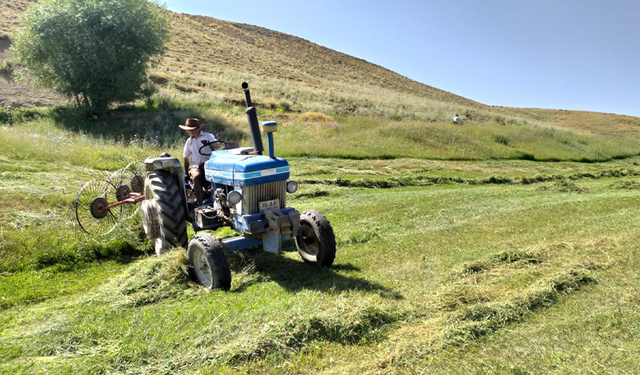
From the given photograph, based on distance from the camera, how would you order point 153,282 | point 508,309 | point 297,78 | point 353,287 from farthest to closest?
point 297,78 → point 153,282 → point 353,287 → point 508,309

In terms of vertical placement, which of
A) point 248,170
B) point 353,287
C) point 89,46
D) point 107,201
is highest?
point 89,46

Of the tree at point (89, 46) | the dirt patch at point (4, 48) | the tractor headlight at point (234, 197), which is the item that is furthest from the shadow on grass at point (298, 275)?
the dirt patch at point (4, 48)

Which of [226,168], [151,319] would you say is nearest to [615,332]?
[151,319]

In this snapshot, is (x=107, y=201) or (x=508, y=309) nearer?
(x=508, y=309)

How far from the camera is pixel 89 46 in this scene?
72.2 ft

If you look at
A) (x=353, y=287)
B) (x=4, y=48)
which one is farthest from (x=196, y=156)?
(x=4, y=48)

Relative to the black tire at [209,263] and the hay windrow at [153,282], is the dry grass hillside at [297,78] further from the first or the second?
the black tire at [209,263]

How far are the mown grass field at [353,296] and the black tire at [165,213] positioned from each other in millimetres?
405

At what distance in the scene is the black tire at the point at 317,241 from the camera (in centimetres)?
575

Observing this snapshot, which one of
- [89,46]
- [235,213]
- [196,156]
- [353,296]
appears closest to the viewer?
[353,296]

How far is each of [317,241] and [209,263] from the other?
61.3 inches

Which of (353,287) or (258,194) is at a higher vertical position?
(258,194)

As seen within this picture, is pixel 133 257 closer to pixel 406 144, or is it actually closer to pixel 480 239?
pixel 480 239

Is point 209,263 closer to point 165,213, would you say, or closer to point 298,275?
Result: point 298,275
